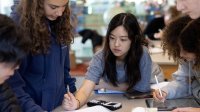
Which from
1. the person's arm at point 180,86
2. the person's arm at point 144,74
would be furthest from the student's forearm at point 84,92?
the person's arm at point 180,86

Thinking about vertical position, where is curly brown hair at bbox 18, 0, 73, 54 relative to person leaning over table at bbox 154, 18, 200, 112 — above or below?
above

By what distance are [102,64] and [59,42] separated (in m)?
0.30

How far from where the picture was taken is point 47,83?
147 centimetres

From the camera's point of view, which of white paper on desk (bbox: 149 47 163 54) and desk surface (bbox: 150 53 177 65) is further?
white paper on desk (bbox: 149 47 163 54)

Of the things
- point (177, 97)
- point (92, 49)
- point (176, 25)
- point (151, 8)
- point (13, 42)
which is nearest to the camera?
point (13, 42)

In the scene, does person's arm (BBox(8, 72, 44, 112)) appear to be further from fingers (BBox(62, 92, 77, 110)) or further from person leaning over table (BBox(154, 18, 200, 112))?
person leaning over table (BBox(154, 18, 200, 112))

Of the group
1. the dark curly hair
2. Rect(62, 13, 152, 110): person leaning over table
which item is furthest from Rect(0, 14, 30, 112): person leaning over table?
Rect(62, 13, 152, 110): person leaning over table

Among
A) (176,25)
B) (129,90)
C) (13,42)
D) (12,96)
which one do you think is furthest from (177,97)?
(13,42)

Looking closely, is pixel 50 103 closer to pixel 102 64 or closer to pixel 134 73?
pixel 102 64

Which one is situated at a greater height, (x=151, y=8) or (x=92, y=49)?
(x=151, y=8)

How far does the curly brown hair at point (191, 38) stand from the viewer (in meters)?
1.35

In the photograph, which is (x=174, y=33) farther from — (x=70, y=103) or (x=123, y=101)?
(x=70, y=103)

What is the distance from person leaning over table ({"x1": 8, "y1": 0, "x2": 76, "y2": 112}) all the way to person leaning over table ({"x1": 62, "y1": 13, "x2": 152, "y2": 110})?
0.66ft

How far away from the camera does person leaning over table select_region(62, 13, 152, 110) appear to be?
1.66 m
